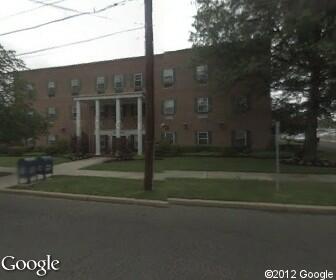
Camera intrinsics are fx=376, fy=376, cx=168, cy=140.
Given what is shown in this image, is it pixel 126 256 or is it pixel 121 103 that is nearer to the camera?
pixel 126 256

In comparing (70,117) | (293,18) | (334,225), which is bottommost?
(334,225)

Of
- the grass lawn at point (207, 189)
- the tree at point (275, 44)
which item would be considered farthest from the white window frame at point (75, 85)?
the grass lawn at point (207, 189)

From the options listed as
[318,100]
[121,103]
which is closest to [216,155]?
[318,100]

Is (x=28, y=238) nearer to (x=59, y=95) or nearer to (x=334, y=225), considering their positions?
(x=334, y=225)

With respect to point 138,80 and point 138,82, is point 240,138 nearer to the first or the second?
point 138,82

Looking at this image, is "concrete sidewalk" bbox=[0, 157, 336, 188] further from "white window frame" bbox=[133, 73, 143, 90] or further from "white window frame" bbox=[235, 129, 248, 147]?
"white window frame" bbox=[133, 73, 143, 90]

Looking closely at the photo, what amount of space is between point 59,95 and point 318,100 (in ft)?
81.2

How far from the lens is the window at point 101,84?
1378 inches

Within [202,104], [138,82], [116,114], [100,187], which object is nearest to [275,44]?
[202,104]

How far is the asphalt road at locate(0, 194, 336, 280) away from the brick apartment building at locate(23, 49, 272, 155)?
19.4m

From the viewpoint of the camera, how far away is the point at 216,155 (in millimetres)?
27484

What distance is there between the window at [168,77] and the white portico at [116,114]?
261 centimetres

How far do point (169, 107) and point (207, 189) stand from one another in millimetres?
20736

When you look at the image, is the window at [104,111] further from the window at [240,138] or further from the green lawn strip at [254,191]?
the green lawn strip at [254,191]
